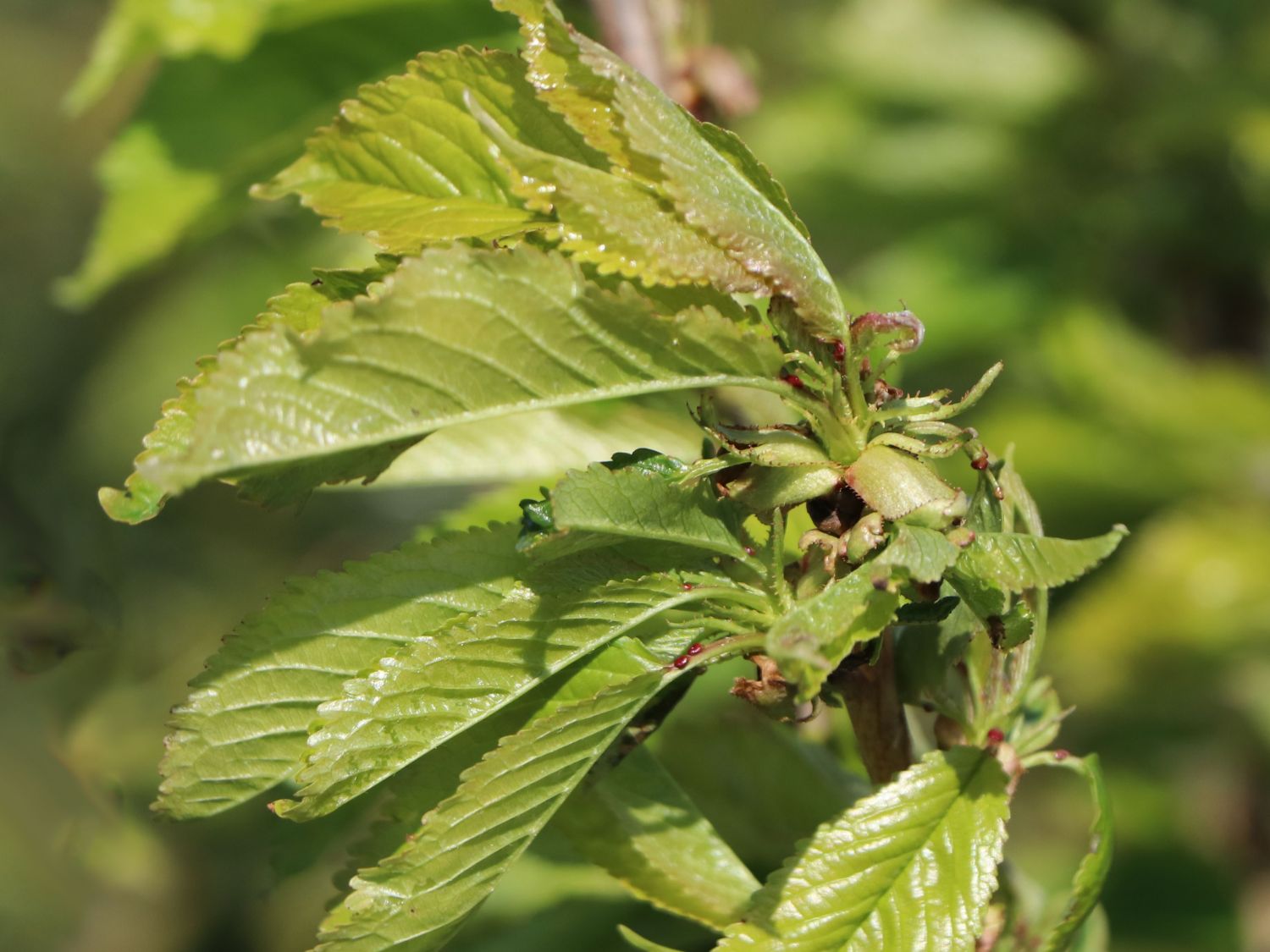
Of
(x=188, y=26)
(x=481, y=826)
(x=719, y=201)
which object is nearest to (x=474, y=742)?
(x=481, y=826)

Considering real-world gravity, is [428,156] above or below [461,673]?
above

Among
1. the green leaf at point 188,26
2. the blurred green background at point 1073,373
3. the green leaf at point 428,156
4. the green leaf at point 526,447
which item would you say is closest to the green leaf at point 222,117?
the green leaf at point 188,26

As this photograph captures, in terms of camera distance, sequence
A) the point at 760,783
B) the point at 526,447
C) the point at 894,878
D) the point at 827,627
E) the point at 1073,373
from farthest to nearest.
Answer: the point at 1073,373 → the point at 526,447 → the point at 760,783 → the point at 894,878 → the point at 827,627

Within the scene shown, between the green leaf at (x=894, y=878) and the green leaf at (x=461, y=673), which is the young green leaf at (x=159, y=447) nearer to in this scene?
the green leaf at (x=461, y=673)

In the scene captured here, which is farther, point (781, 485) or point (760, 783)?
point (760, 783)

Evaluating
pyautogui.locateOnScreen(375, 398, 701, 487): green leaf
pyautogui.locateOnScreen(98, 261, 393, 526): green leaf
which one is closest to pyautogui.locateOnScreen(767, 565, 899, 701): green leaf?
pyautogui.locateOnScreen(98, 261, 393, 526): green leaf

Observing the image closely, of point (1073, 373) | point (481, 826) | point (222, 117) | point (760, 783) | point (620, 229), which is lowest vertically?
point (481, 826)

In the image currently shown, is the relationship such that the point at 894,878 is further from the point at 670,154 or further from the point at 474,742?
the point at 670,154
